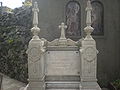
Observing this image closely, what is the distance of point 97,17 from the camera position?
10.8 metres

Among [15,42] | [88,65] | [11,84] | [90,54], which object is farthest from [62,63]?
[15,42]

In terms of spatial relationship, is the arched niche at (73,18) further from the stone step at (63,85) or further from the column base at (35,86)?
the column base at (35,86)

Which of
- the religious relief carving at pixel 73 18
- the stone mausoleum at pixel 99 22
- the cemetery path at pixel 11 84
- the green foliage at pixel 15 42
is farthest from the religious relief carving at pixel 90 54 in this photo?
the green foliage at pixel 15 42

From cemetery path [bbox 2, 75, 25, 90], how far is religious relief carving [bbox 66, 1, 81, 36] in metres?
3.50

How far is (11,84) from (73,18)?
176 inches

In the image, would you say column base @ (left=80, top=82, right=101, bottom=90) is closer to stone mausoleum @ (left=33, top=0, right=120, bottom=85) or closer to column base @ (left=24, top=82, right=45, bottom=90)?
column base @ (left=24, top=82, right=45, bottom=90)

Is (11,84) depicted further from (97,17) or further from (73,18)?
(97,17)

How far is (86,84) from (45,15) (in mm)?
4842

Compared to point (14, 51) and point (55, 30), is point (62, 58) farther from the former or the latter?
point (14, 51)

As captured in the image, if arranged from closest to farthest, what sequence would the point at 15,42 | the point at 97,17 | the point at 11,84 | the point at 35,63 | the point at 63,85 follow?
1. the point at 35,63
2. the point at 63,85
3. the point at 11,84
4. the point at 97,17
5. the point at 15,42

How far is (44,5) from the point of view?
10820 mm

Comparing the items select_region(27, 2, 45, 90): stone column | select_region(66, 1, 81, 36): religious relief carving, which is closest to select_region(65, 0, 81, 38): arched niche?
select_region(66, 1, 81, 36): religious relief carving

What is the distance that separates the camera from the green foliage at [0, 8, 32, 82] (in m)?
11.5

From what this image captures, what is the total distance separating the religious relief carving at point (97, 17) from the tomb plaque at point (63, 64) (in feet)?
10.5
